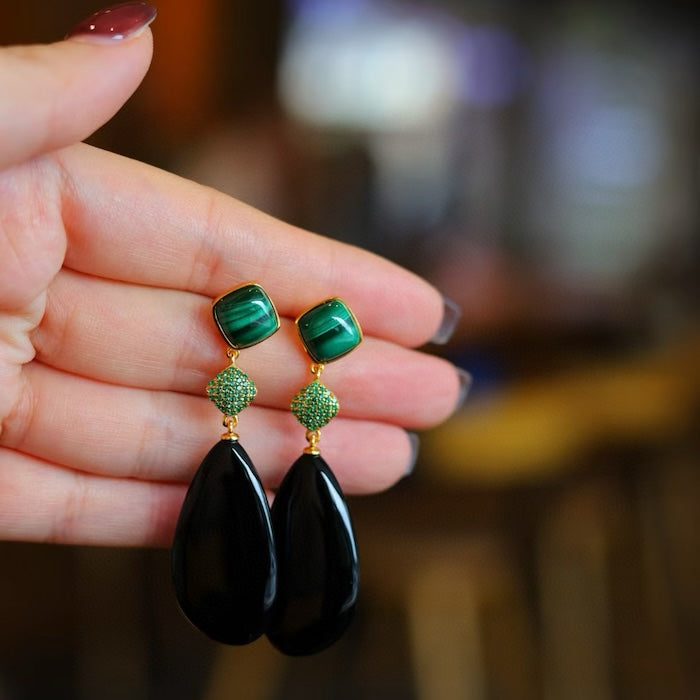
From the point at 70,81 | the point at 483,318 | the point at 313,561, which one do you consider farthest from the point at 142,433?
the point at 483,318

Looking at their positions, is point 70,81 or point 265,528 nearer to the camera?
point 70,81

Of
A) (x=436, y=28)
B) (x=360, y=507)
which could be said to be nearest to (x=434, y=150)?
(x=436, y=28)

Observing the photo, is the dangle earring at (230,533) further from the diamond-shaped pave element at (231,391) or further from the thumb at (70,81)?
the thumb at (70,81)

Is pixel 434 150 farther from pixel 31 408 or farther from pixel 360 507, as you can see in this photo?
pixel 31 408

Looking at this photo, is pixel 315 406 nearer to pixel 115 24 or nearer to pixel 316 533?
pixel 316 533

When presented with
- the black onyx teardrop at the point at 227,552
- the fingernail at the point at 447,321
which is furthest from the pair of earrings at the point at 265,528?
the fingernail at the point at 447,321

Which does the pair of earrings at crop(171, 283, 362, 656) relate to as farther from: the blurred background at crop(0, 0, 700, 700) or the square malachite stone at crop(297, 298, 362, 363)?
the blurred background at crop(0, 0, 700, 700)

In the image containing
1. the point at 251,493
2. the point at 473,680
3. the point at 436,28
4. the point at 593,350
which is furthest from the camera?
the point at 436,28

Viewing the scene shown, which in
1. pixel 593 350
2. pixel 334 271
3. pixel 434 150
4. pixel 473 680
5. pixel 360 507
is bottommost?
pixel 473 680
